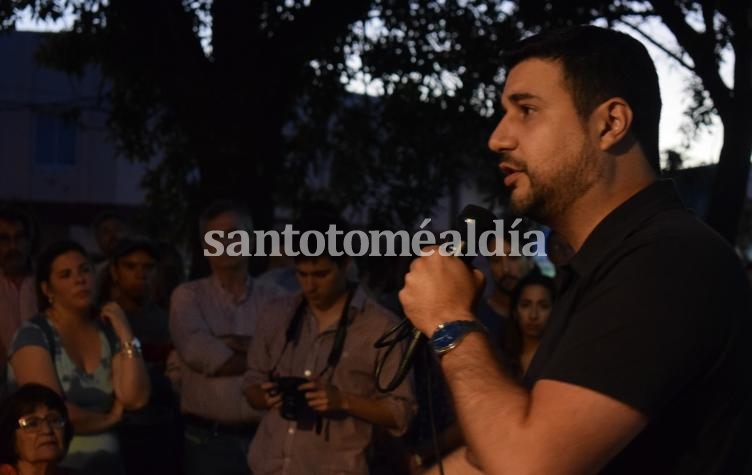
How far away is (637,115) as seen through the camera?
7.25ft

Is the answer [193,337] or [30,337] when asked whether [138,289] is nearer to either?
[193,337]

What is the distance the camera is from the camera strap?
17.1 feet

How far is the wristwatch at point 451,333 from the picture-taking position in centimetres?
212

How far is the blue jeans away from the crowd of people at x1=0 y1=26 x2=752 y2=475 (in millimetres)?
11

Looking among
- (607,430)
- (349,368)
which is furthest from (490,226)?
(349,368)

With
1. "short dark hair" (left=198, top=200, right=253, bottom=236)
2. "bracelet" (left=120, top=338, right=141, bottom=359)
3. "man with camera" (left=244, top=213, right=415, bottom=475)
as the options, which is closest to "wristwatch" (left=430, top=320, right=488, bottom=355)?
"man with camera" (left=244, top=213, right=415, bottom=475)

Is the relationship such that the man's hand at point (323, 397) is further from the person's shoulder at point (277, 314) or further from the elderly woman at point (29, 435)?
the elderly woman at point (29, 435)

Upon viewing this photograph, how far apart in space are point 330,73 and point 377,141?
180 centimetres

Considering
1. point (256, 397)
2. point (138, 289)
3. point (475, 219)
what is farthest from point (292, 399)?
point (475, 219)

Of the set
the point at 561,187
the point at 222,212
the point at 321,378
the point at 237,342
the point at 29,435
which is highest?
the point at 222,212

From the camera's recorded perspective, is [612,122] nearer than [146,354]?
Yes

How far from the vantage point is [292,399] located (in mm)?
5055

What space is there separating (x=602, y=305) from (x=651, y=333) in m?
0.11

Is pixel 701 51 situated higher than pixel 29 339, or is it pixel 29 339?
pixel 701 51
